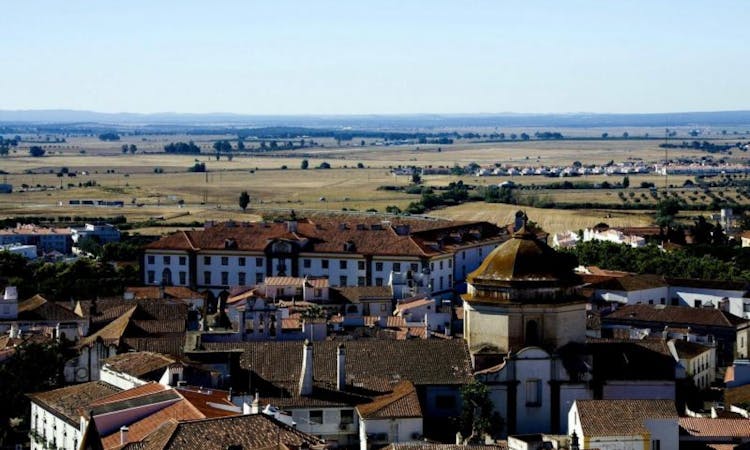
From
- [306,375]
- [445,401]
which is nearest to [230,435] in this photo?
[306,375]

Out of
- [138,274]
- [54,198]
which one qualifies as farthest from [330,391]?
[54,198]

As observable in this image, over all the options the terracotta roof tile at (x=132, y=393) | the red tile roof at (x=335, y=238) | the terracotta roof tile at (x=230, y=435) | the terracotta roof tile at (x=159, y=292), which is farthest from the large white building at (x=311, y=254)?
the terracotta roof tile at (x=230, y=435)

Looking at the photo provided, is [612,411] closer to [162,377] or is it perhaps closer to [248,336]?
[162,377]

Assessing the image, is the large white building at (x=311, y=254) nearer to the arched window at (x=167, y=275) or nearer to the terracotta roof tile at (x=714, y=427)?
the arched window at (x=167, y=275)

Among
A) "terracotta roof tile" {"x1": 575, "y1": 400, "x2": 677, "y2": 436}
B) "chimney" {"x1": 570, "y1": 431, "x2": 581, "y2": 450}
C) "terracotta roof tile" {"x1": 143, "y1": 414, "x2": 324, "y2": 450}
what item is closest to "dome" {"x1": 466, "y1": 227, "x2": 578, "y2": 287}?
"terracotta roof tile" {"x1": 575, "y1": 400, "x2": 677, "y2": 436}

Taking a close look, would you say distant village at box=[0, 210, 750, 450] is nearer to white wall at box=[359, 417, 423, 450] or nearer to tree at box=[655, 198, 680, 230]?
white wall at box=[359, 417, 423, 450]

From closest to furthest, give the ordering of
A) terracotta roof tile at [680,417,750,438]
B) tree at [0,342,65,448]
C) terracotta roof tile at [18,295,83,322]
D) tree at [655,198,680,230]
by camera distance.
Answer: terracotta roof tile at [680,417,750,438] → tree at [0,342,65,448] → terracotta roof tile at [18,295,83,322] → tree at [655,198,680,230]
